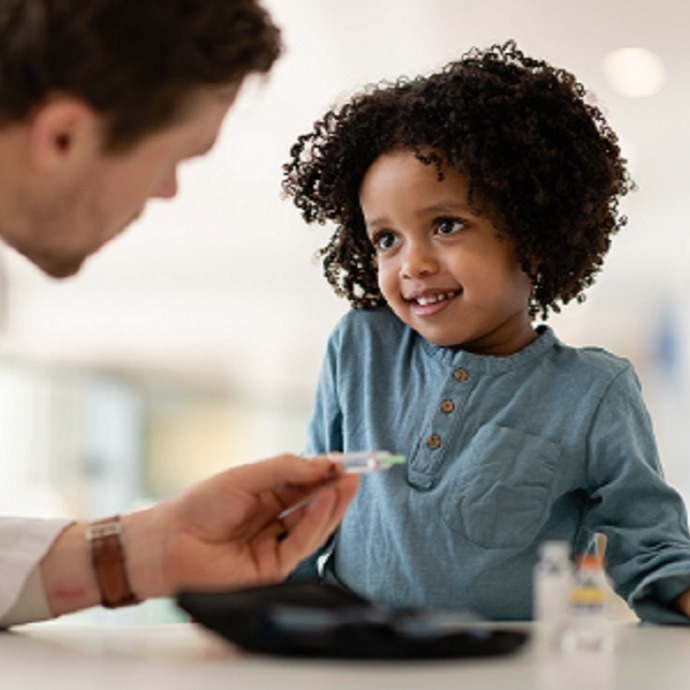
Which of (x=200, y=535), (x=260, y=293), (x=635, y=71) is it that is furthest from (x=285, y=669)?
(x=260, y=293)

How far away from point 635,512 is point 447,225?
1.41ft

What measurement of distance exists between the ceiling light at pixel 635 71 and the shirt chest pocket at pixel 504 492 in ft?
7.31

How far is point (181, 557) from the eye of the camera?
47.4 inches

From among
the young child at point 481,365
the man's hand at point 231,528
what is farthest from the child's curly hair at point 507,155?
the man's hand at point 231,528

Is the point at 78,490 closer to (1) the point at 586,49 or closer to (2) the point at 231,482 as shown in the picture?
(1) the point at 586,49

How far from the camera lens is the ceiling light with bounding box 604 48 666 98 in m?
3.53

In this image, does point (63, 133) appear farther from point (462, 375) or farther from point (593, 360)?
point (593, 360)

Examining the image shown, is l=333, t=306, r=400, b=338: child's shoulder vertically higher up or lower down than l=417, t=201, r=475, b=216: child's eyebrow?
lower down

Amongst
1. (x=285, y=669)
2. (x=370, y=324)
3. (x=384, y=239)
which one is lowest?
(x=285, y=669)

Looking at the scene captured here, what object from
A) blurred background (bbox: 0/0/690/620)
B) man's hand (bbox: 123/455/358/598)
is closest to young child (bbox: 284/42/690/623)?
man's hand (bbox: 123/455/358/598)

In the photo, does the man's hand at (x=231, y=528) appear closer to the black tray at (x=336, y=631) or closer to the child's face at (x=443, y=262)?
the black tray at (x=336, y=631)

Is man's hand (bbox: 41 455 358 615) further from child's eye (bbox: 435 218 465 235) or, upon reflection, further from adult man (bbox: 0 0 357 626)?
child's eye (bbox: 435 218 465 235)

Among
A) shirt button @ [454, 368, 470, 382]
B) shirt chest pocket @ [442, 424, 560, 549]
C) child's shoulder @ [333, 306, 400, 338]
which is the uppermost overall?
child's shoulder @ [333, 306, 400, 338]

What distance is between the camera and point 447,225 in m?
1.63
